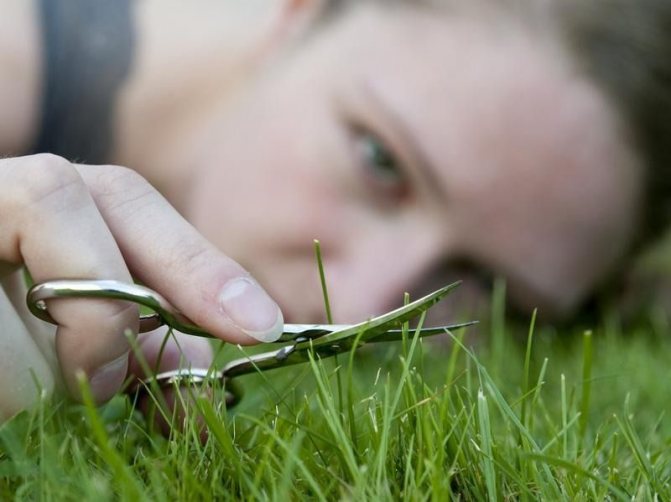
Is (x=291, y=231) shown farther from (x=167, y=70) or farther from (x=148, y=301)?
(x=148, y=301)

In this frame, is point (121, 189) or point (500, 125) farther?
point (500, 125)

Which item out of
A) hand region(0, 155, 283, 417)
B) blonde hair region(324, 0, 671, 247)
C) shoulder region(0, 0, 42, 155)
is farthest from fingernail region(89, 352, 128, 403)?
blonde hair region(324, 0, 671, 247)

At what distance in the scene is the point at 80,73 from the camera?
6.47ft

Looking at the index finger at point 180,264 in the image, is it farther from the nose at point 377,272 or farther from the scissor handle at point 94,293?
the nose at point 377,272

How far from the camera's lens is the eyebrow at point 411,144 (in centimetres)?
184

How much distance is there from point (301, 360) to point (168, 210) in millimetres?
Answer: 168

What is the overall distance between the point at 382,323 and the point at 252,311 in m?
0.10

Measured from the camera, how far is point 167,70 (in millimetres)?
2152

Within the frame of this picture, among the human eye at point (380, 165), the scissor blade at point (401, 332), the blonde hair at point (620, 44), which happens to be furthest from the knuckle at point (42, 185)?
the blonde hair at point (620, 44)

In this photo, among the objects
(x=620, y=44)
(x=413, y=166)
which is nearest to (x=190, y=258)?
(x=413, y=166)

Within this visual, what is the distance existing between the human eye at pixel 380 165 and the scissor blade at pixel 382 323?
119cm

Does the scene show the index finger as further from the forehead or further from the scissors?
the forehead

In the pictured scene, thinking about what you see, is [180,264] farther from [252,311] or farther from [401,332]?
[401,332]

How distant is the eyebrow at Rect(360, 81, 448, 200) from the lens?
1.84 metres
